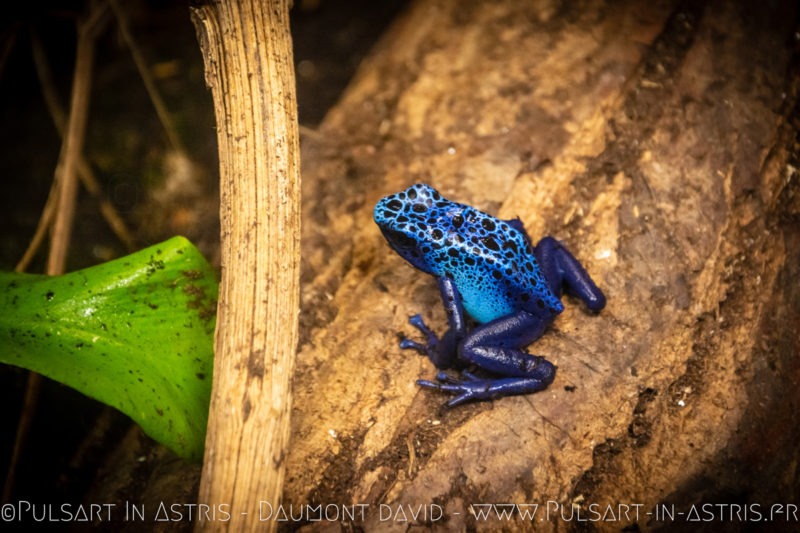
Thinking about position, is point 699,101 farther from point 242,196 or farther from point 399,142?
point 242,196

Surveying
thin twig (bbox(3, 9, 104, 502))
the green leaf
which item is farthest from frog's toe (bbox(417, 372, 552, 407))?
thin twig (bbox(3, 9, 104, 502))

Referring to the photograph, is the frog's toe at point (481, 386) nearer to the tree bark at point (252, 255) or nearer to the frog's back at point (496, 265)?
the frog's back at point (496, 265)

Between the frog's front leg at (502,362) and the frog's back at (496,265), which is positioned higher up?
the frog's back at (496,265)

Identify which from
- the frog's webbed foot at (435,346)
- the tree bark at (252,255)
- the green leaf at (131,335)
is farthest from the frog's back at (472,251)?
the green leaf at (131,335)

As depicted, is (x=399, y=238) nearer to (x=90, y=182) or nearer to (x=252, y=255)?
(x=252, y=255)

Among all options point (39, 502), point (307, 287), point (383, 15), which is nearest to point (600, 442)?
point (307, 287)

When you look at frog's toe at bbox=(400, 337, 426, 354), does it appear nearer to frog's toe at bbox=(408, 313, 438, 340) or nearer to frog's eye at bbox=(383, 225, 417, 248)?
frog's toe at bbox=(408, 313, 438, 340)
